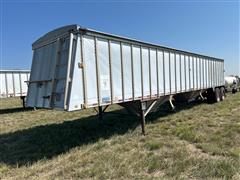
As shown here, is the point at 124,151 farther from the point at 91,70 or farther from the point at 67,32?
the point at 67,32

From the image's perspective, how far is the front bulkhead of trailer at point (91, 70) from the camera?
6.17 meters

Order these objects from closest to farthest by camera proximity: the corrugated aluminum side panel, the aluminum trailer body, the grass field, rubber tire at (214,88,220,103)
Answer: the grass field < the corrugated aluminum side panel < rubber tire at (214,88,220,103) < the aluminum trailer body

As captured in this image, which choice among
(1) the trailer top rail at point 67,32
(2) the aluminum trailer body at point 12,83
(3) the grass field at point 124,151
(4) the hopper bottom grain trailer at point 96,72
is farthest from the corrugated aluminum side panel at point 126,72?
(2) the aluminum trailer body at point 12,83

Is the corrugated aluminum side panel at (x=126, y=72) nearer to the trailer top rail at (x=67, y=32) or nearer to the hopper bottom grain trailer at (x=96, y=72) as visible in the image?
the hopper bottom grain trailer at (x=96, y=72)

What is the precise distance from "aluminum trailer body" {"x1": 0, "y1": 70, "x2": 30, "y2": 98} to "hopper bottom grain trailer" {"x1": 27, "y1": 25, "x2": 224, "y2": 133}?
11542 mm

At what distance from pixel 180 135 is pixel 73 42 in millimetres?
4510

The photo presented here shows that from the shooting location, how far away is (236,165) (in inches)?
197

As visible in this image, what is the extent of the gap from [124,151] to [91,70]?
93.6 inches

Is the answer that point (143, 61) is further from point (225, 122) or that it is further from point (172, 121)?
point (225, 122)

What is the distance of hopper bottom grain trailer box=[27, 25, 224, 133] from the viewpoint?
619cm

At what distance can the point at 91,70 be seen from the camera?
21.6 feet

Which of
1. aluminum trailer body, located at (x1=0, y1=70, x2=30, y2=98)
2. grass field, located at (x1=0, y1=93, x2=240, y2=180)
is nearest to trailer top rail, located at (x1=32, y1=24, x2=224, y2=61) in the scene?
grass field, located at (x1=0, y1=93, x2=240, y2=180)

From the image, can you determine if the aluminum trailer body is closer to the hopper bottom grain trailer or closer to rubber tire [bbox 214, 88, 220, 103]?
the hopper bottom grain trailer

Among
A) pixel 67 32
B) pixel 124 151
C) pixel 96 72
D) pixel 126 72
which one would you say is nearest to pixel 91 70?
pixel 96 72
